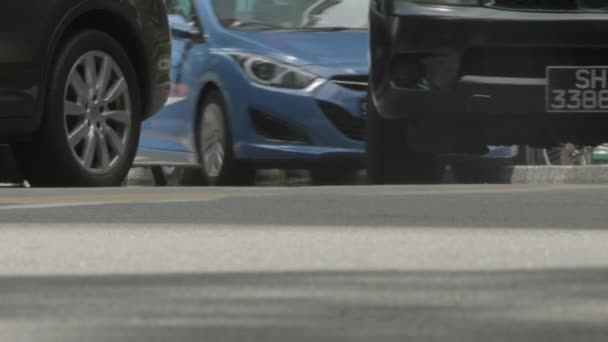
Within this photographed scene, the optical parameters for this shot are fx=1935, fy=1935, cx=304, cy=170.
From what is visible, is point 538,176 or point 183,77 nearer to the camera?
point 183,77

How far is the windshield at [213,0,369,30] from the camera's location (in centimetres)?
1212

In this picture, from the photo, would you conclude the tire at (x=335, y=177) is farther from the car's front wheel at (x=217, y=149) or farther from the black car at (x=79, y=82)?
the black car at (x=79, y=82)

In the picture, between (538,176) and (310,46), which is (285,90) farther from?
(538,176)

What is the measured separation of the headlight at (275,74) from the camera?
38.2 feet

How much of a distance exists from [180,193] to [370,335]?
484 cm

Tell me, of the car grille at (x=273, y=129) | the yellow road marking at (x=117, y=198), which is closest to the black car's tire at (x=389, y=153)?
the yellow road marking at (x=117, y=198)

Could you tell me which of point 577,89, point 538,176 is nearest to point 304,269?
point 577,89

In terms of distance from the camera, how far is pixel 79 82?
9195mm

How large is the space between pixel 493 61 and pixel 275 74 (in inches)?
120

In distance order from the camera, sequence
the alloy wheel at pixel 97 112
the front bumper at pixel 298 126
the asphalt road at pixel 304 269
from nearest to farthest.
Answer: the asphalt road at pixel 304 269 → the alloy wheel at pixel 97 112 → the front bumper at pixel 298 126

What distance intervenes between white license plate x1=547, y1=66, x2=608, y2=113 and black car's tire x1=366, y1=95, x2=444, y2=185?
34.4 inches

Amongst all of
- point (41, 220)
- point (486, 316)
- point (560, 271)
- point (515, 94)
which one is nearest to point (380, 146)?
point (515, 94)

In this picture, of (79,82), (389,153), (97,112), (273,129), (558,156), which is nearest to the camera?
(79,82)

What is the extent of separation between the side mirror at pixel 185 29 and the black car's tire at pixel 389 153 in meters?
2.76
